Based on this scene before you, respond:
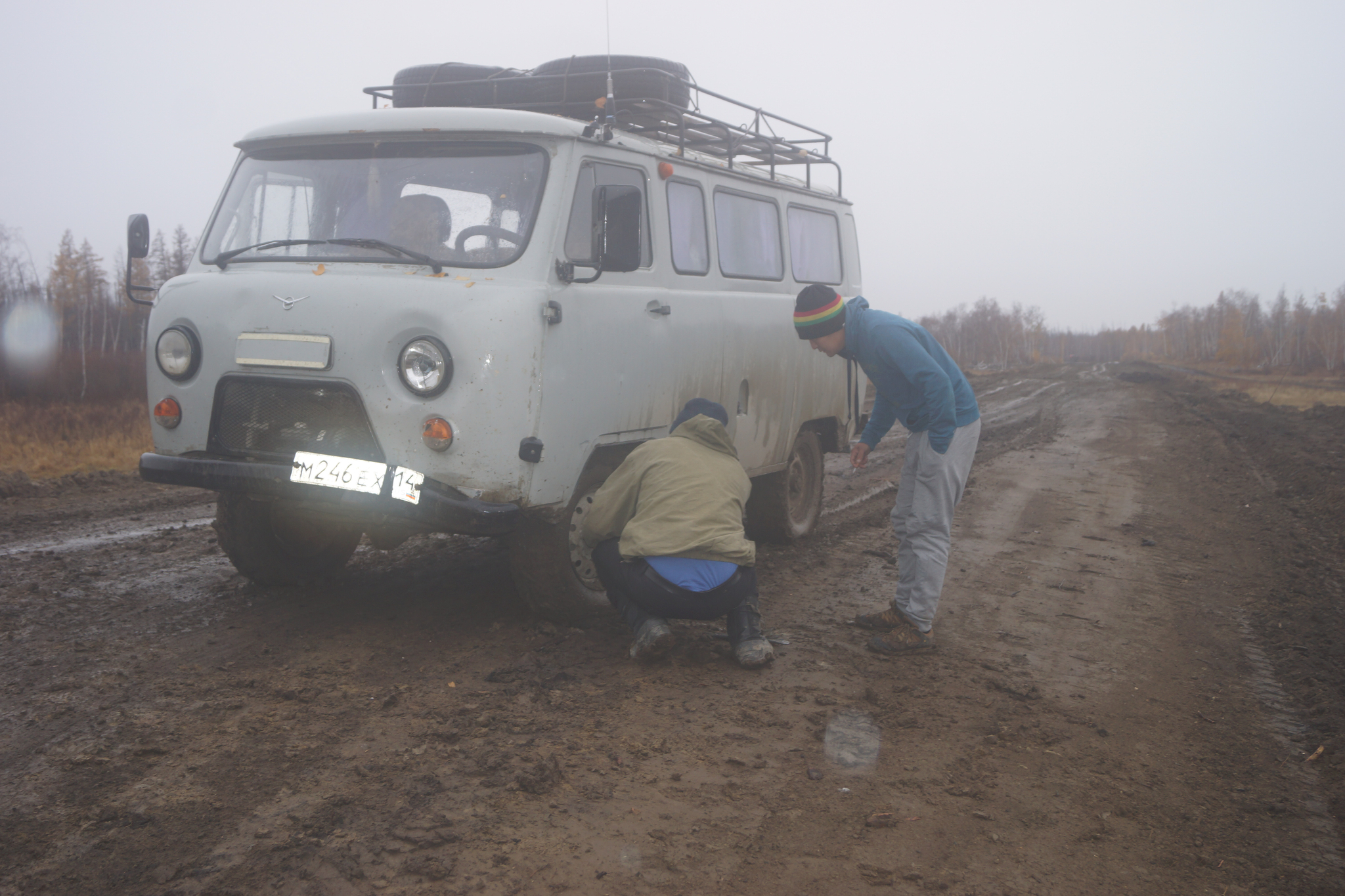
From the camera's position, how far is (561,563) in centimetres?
460

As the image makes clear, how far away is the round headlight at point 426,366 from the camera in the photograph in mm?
4070

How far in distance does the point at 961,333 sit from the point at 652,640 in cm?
14332

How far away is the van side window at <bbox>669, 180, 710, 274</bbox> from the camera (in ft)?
17.7

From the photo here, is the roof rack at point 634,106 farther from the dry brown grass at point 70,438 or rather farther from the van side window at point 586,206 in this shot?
the dry brown grass at point 70,438

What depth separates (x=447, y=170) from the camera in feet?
15.0

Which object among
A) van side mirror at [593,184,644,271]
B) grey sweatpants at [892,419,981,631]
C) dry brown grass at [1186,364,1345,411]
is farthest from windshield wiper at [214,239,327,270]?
dry brown grass at [1186,364,1345,411]

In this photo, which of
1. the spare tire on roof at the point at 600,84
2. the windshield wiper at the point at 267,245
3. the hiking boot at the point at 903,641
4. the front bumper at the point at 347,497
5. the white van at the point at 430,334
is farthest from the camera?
the spare tire on roof at the point at 600,84

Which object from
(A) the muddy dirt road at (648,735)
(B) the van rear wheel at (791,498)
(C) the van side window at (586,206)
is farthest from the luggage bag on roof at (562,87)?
(A) the muddy dirt road at (648,735)

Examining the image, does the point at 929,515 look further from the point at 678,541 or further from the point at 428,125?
the point at 428,125

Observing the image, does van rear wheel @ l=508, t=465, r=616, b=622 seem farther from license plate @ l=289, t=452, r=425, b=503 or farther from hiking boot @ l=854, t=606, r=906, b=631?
hiking boot @ l=854, t=606, r=906, b=631

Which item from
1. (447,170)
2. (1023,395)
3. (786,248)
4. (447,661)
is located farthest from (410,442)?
(1023,395)

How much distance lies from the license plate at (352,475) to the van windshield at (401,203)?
3.13 ft

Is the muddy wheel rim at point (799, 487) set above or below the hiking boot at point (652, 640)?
above

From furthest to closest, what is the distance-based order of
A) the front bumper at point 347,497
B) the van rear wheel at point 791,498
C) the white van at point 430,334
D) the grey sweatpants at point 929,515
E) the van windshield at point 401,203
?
the van rear wheel at point 791,498 → the grey sweatpants at point 929,515 → the van windshield at point 401,203 → the white van at point 430,334 → the front bumper at point 347,497
